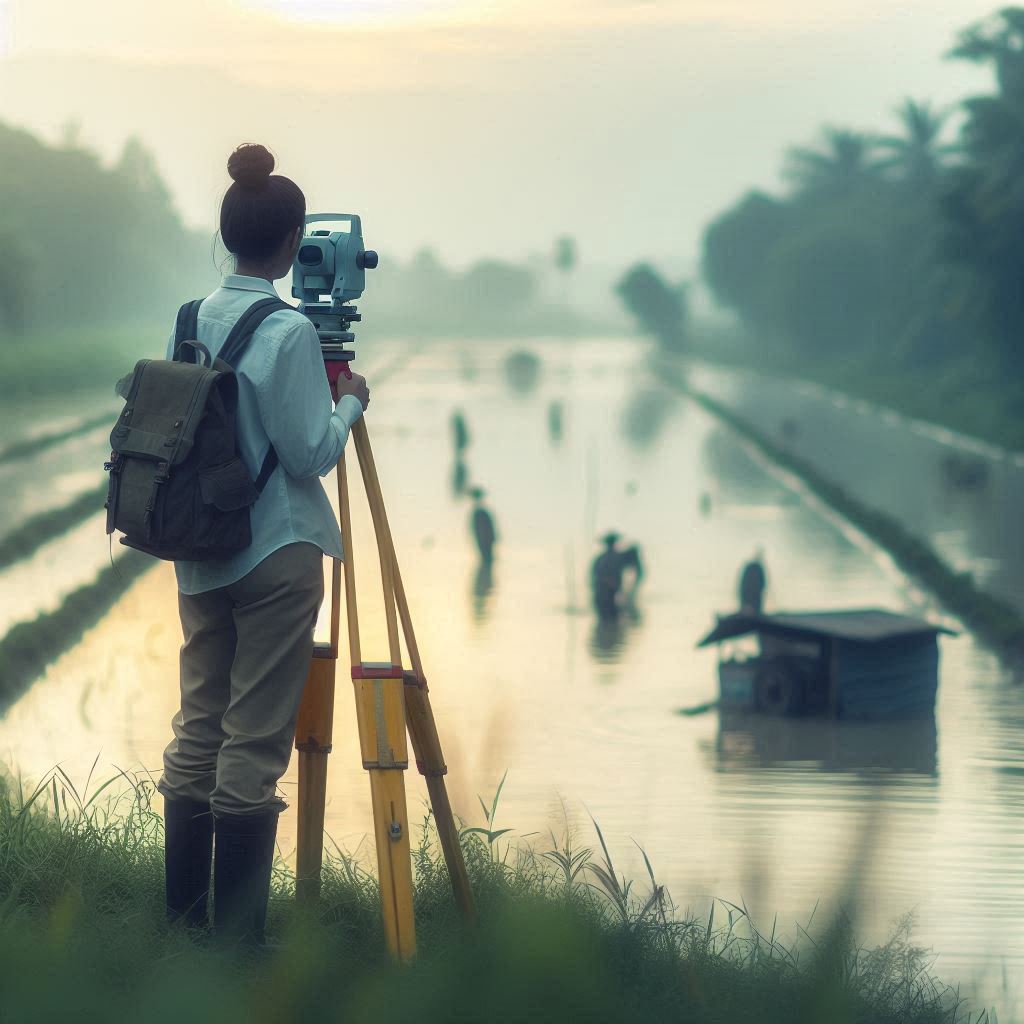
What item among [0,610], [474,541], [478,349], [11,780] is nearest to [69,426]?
[474,541]

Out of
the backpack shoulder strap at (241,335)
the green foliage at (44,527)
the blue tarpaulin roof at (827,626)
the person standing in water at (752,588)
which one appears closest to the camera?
the backpack shoulder strap at (241,335)

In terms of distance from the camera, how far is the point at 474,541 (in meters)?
18.3

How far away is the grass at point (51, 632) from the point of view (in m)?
11.3

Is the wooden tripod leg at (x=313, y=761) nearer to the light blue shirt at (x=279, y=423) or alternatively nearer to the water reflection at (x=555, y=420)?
the light blue shirt at (x=279, y=423)

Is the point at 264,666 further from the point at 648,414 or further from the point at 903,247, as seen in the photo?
the point at 903,247

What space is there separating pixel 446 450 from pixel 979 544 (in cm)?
1448

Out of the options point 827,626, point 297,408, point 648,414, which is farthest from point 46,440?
point 297,408

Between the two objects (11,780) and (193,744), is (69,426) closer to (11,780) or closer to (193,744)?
(11,780)

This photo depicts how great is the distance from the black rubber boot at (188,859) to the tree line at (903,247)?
35204mm

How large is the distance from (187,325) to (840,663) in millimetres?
6480

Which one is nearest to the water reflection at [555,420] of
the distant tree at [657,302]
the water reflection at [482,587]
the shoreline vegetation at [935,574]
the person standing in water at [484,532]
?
the shoreline vegetation at [935,574]

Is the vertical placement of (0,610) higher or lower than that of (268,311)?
lower

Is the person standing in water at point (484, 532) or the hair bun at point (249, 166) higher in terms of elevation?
the hair bun at point (249, 166)

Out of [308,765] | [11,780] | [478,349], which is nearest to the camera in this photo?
[308,765]
